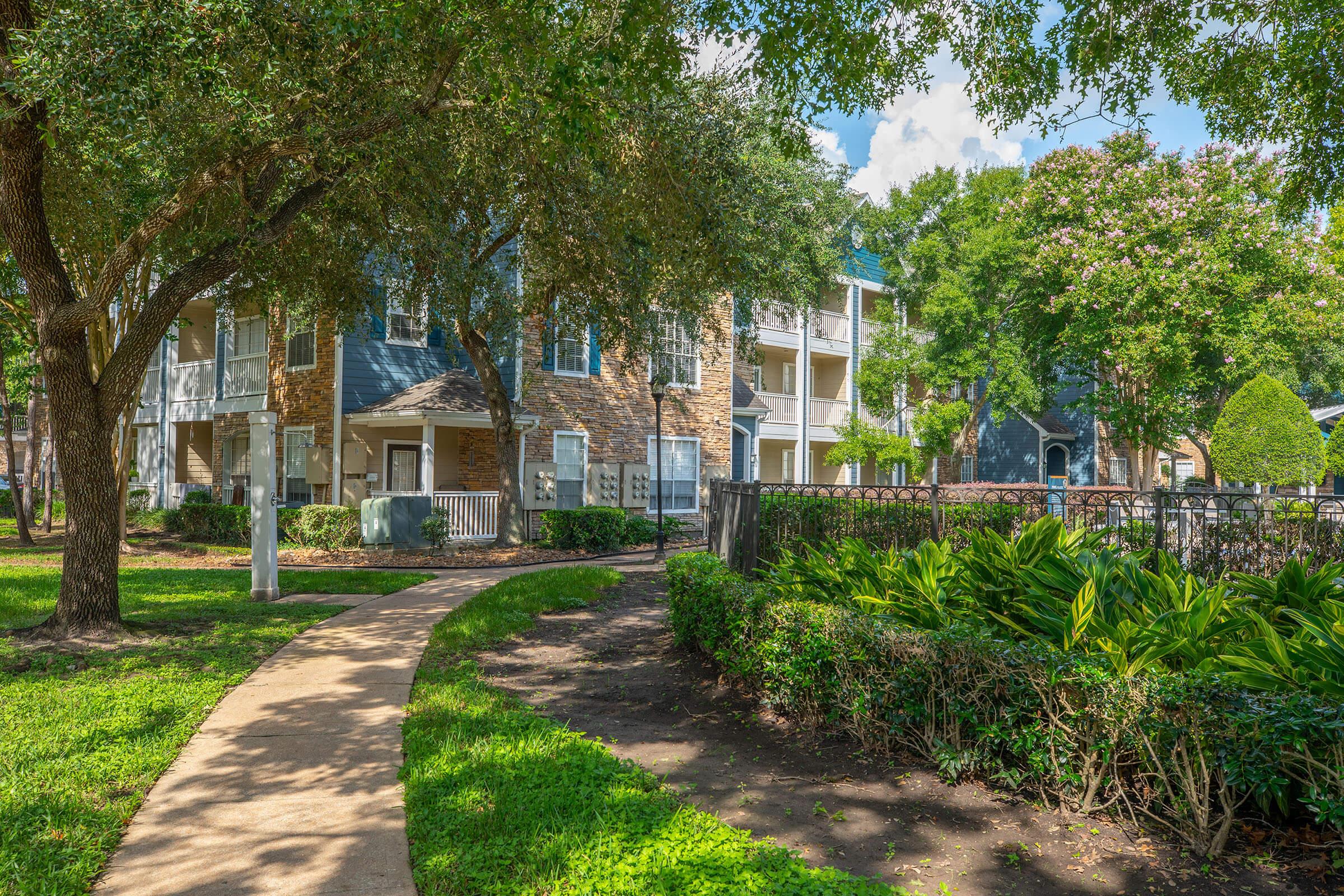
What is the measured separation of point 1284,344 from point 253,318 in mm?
27373

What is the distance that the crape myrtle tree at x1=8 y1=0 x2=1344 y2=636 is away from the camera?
21.6 ft

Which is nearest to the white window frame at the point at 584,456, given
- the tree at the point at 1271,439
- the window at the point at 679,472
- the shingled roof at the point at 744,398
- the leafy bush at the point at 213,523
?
the window at the point at 679,472

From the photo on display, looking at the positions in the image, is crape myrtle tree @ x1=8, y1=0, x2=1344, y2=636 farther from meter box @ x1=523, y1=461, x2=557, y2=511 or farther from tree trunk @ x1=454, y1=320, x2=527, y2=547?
meter box @ x1=523, y1=461, x2=557, y2=511

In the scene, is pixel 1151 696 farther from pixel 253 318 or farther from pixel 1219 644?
pixel 253 318

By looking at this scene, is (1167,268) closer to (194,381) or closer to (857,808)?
(857,808)

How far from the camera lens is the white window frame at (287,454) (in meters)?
20.1

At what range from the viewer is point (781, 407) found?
89.8 feet

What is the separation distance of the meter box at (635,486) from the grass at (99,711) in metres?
11.3

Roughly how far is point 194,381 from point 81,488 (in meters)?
18.4

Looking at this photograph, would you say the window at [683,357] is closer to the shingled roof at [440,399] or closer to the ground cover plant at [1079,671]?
the shingled roof at [440,399]

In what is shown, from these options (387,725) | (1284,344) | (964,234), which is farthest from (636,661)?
(1284,344)

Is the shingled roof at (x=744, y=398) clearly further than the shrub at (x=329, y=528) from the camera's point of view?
Yes

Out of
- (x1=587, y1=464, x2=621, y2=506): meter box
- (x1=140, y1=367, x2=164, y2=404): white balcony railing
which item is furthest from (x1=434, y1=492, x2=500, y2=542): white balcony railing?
(x1=140, y1=367, x2=164, y2=404): white balcony railing

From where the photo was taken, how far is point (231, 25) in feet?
23.5
